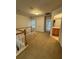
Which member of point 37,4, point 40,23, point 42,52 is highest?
point 37,4

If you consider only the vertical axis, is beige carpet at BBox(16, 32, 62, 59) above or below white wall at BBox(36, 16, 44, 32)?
below

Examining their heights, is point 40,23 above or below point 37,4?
below

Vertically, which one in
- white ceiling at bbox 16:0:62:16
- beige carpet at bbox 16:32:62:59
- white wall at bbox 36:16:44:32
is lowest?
beige carpet at bbox 16:32:62:59

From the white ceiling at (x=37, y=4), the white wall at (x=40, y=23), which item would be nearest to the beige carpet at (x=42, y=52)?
the white ceiling at (x=37, y=4)

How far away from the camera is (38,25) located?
454 inches

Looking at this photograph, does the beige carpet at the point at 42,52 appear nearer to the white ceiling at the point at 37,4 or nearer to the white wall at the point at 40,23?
the white ceiling at the point at 37,4

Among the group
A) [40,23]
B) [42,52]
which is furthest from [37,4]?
[40,23]

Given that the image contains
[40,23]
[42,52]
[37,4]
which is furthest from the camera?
[40,23]

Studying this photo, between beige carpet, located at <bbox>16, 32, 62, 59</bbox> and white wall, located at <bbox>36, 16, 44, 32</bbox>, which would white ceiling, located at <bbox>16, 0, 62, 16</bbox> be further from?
white wall, located at <bbox>36, 16, 44, 32</bbox>

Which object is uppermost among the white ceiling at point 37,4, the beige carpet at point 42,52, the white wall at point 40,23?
the white ceiling at point 37,4

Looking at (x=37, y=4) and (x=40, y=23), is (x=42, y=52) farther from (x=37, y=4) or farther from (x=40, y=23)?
(x=40, y=23)

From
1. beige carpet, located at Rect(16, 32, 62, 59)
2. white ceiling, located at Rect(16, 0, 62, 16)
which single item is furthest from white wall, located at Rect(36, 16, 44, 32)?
→ beige carpet, located at Rect(16, 32, 62, 59)
